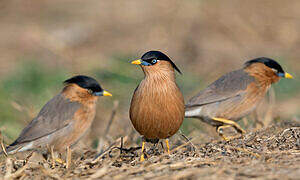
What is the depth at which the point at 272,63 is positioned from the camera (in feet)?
25.0

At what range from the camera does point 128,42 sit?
46.4 ft

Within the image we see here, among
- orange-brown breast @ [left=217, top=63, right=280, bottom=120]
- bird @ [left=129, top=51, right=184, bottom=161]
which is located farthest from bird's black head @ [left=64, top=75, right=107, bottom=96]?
orange-brown breast @ [left=217, top=63, right=280, bottom=120]

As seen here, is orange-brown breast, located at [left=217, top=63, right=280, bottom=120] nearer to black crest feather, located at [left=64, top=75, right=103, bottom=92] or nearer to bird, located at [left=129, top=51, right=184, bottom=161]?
black crest feather, located at [left=64, top=75, right=103, bottom=92]

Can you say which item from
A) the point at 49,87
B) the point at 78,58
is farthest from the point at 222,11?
the point at 49,87

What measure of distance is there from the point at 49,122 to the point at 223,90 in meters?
2.70

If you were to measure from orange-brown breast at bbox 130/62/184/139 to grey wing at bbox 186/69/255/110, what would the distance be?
2.03 metres

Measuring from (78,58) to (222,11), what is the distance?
5.52 metres

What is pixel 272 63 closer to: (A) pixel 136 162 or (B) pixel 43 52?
(A) pixel 136 162

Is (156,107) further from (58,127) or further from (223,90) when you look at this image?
(223,90)

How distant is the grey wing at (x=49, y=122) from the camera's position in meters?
6.58

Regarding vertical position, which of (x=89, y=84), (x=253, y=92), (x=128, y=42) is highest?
(x=128, y=42)

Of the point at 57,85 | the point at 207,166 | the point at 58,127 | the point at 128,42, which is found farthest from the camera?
the point at 128,42

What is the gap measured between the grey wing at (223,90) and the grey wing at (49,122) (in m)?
1.84

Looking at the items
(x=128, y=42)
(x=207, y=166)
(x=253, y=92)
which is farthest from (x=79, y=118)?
(x=128, y=42)
